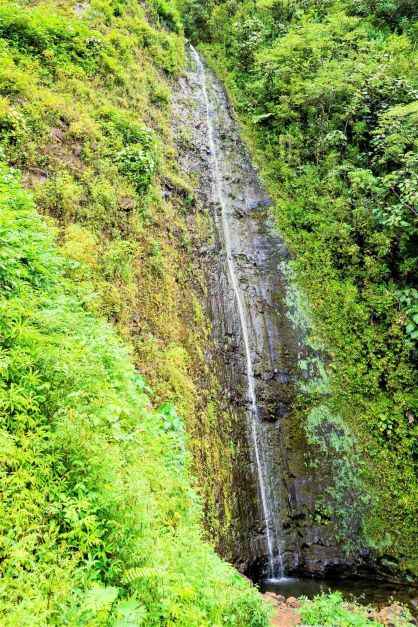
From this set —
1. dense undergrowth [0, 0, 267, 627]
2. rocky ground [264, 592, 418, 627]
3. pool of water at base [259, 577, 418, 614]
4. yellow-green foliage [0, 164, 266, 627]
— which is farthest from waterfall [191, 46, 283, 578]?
yellow-green foliage [0, 164, 266, 627]

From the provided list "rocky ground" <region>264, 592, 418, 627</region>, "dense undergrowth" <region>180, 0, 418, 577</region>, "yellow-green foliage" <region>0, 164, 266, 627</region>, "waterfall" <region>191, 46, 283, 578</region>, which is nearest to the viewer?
"yellow-green foliage" <region>0, 164, 266, 627</region>

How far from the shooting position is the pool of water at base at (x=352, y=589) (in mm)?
6881

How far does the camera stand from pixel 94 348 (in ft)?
14.5

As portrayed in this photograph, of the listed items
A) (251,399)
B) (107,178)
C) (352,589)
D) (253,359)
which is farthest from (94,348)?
(352,589)

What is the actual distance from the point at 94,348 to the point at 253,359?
5474 millimetres

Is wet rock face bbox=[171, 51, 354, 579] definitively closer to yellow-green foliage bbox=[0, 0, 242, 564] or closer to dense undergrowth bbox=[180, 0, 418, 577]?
dense undergrowth bbox=[180, 0, 418, 577]

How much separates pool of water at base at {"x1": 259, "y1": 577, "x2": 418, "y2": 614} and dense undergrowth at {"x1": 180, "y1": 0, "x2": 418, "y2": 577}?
0.37 metres

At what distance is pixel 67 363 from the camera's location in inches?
145

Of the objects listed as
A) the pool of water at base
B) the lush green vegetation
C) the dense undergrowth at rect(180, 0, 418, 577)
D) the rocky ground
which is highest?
the dense undergrowth at rect(180, 0, 418, 577)

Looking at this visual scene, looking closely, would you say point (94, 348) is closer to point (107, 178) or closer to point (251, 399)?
point (107, 178)

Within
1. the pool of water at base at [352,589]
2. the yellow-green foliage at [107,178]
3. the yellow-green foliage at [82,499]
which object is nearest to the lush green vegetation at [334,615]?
the pool of water at base at [352,589]

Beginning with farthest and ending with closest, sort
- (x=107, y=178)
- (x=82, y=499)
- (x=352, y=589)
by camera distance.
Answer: (x=107, y=178)
(x=352, y=589)
(x=82, y=499)

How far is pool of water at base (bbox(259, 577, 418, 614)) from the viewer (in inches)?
271

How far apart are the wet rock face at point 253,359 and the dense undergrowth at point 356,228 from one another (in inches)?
18.2
